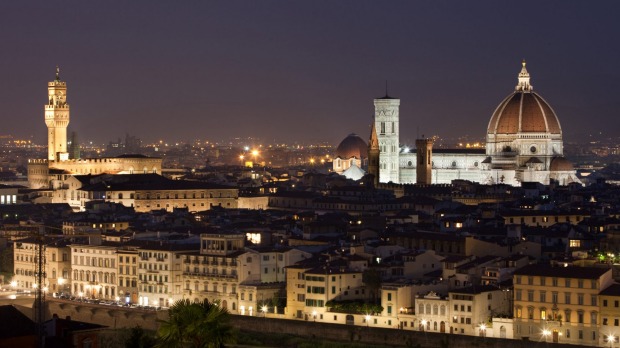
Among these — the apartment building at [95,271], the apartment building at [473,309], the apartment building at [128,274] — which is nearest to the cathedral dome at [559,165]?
the apartment building at [95,271]

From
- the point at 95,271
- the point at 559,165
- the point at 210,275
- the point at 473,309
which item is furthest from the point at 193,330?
the point at 559,165

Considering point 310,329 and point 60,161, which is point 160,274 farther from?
point 60,161

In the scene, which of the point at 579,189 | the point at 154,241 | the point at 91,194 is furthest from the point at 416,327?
the point at 579,189

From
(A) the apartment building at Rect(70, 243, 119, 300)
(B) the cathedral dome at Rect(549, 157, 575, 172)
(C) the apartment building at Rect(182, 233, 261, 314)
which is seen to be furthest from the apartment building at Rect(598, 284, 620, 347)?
(B) the cathedral dome at Rect(549, 157, 575, 172)

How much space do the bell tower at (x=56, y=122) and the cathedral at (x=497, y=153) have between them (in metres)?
20.5

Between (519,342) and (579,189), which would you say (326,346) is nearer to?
(519,342)

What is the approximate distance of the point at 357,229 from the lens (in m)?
64.4

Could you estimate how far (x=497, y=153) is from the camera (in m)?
115

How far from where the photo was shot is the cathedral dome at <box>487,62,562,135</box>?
113875 millimetres

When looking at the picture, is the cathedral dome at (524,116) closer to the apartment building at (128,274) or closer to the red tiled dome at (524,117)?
the red tiled dome at (524,117)

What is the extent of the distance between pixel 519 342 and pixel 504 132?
70.8 meters

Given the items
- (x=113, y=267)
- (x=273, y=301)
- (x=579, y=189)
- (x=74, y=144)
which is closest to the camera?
(x=273, y=301)

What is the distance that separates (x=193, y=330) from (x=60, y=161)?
245 feet

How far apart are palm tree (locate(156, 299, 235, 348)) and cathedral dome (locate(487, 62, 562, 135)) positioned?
→ 82285 millimetres
